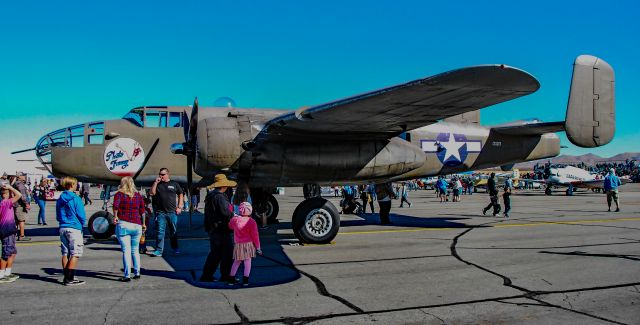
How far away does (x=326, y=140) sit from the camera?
11.3 m

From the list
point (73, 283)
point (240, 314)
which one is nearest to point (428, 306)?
point (240, 314)

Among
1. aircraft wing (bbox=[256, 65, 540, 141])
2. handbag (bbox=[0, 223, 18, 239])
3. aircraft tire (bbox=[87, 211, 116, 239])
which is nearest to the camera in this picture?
aircraft wing (bbox=[256, 65, 540, 141])

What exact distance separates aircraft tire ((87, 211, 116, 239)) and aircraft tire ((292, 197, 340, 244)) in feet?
17.7

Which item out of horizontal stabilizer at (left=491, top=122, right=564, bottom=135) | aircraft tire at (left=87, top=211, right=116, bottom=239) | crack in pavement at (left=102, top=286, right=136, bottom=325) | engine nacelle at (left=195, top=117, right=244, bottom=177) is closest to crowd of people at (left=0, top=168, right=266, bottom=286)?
crack in pavement at (left=102, top=286, right=136, bottom=325)

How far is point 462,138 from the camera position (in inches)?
563

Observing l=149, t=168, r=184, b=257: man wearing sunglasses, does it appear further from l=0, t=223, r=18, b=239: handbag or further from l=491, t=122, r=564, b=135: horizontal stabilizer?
l=491, t=122, r=564, b=135: horizontal stabilizer

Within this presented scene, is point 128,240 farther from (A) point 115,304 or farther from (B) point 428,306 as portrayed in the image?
(B) point 428,306

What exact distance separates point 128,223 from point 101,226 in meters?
6.04

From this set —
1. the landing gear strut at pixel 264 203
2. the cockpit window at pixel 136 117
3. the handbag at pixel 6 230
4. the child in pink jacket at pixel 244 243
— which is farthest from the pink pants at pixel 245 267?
the landing gear strut at pixel 264 203

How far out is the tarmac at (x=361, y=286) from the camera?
17.7ft

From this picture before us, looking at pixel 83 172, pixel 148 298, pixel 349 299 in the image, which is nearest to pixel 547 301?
pixel 349 299

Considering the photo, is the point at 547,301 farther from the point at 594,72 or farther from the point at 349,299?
the point at 594,72

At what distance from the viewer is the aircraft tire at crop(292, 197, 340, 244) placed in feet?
36.4

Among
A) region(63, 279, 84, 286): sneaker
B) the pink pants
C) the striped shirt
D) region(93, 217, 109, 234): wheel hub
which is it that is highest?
the striped shirt
